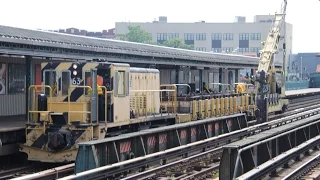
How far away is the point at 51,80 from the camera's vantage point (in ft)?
55.6

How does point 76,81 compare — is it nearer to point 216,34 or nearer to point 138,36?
point 138,36

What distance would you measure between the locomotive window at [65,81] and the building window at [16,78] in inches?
234

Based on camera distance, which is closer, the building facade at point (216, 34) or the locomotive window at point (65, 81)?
the locomotive window at point (65, 81)

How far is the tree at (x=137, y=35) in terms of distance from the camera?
329ft

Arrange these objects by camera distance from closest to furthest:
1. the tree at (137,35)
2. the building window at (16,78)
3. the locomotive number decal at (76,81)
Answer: the locomotive number decal at (76,81)
the building window at (16,78)
the tree at (137,35)

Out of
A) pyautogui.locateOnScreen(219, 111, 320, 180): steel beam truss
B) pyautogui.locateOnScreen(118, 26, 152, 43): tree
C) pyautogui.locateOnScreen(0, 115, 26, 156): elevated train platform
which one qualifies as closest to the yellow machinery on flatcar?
pyautogui.locateOnScreen(0, 115, 26, 156): elevated train platform

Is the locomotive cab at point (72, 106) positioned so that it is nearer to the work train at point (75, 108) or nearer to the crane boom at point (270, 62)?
the work train at point (75, 108)

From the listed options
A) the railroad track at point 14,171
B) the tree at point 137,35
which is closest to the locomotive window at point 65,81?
the railroad track at point 14,171

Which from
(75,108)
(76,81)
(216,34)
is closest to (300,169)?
(75,108)

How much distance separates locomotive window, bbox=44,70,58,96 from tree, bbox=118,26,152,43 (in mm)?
82490

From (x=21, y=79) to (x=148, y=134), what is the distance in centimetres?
976

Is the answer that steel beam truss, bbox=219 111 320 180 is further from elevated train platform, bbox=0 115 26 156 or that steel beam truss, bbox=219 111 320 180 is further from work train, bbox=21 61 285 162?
elevated train platform, bbox=0 115 26 156

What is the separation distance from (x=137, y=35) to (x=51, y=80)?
278ft

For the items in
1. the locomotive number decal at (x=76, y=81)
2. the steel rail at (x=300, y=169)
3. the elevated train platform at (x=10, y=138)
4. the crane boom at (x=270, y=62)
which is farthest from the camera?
the crane boom at (x=270, y=62)
